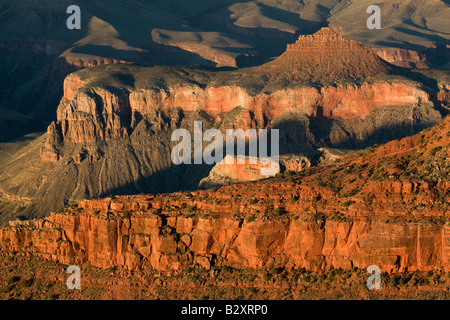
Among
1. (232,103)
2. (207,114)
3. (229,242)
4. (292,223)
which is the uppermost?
(232,103)

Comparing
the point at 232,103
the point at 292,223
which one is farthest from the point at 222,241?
the point at 232,103

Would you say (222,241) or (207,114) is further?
(207,114)

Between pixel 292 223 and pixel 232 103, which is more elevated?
pixel 232 103

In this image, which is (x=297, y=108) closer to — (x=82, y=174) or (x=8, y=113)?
(x=82, y=174)

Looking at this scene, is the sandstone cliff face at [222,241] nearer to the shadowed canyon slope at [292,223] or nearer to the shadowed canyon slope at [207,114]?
the shadowed canyon slope at [292,223]

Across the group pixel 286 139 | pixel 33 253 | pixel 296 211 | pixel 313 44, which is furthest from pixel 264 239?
pixel 313 44

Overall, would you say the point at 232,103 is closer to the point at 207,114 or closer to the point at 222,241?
the point at 207,114
